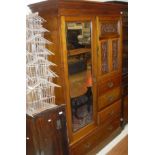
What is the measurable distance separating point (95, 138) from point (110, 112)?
0.40 meters

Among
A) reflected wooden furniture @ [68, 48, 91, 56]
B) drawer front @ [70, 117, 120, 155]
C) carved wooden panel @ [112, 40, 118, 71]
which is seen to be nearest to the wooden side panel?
reflected wooden furniture @ [68, 48, 91, 56]

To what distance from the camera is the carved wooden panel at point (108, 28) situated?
88.0 inches

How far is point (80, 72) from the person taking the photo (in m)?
2.05

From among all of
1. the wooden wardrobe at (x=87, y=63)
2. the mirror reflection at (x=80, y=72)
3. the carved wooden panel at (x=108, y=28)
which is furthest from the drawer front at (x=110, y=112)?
the carved wooden panel at (x=108, y=28)

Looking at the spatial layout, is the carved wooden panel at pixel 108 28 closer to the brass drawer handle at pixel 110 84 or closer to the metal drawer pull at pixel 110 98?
the brass drawer handle at pixel 110 84

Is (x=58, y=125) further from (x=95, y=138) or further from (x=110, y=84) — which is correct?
(x=110, y=84)

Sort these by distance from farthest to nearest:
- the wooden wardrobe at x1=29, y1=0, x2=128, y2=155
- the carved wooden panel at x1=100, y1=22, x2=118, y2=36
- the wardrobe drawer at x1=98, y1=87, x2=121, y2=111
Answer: the wardrobe drawer at x1=98, y1=87, x2=121, y2=111
the carved wooden panel at x1=100, y1=22, x2=118, y2=36
the wooden wardrobe at x1=29, y1=0, x2=128, y2=155

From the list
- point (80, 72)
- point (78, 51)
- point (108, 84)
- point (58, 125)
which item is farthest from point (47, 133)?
point (108, 84)

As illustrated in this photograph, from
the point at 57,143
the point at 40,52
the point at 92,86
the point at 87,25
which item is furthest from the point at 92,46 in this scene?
the point at 57,143

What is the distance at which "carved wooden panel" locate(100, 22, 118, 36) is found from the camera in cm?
224

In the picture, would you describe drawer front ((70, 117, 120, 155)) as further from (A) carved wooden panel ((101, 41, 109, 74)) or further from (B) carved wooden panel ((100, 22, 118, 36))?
(B) carved wooden panel ((100, 22, 118, 36))

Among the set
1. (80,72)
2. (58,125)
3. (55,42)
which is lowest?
(58,125)

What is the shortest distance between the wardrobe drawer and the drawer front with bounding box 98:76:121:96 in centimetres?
5
